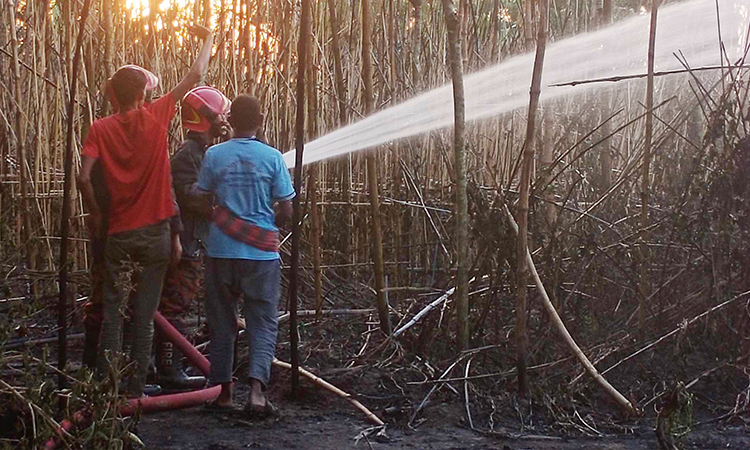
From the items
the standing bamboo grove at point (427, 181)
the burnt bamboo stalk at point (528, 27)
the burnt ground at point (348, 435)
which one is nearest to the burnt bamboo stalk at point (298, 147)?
the standing bamboo grove at point (427, 181)

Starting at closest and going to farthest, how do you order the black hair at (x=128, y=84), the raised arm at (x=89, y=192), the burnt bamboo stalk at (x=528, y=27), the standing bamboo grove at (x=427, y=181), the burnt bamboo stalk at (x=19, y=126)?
the raised arm at (x=89, y=192) → the black hair at (x=128, y=84) → the standing bamboo grove at (x=427, y=181) → the burnt bamboo stalk at (x=19, y=126) → the burnt bamboo stalk at (x=528, y=27)

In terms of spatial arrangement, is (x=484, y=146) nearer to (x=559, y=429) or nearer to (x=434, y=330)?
(x=434, y=330)

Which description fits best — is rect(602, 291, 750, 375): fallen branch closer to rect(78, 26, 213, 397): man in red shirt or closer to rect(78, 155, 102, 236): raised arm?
rect(78, 26, 213, 397): man in red shirt

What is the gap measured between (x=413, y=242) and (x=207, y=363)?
7.02ft

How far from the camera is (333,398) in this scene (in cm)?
380

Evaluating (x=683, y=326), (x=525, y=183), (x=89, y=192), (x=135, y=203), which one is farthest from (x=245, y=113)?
(x=683, y=326)

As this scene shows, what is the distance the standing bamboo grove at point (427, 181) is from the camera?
382 cm

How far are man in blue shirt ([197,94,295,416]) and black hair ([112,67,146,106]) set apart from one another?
356 mm

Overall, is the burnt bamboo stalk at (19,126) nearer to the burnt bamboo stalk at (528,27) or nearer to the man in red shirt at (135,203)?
the man in red shirt at (135,203)

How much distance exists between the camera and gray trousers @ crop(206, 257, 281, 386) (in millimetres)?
3584

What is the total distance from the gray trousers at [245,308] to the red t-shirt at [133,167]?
34 centimetres

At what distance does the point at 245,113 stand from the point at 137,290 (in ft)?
2.64

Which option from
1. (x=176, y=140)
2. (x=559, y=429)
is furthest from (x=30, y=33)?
(x=559, y=429)

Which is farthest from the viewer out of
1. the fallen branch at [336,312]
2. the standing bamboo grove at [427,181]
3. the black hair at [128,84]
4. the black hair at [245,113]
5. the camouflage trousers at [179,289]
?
the fallen branch at [336,312]
